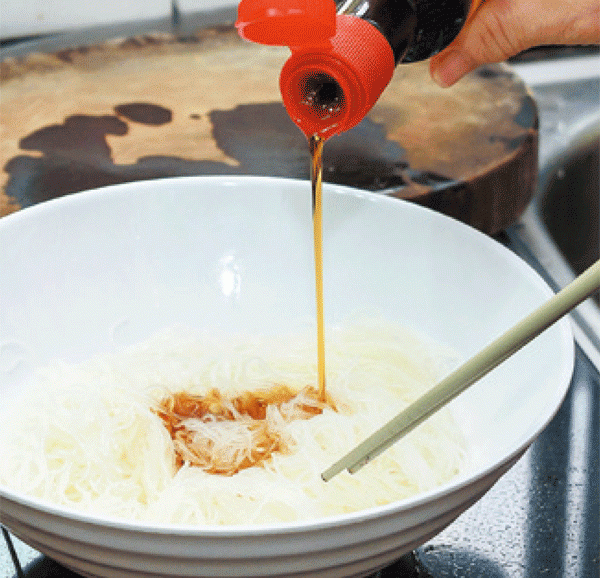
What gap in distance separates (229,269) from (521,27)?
0.42 meters

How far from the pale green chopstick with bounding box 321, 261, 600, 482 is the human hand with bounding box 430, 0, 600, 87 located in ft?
1.67

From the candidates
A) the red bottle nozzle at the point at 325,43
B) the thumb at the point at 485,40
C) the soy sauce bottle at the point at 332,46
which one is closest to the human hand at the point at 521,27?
the thumb at the point at 485,40

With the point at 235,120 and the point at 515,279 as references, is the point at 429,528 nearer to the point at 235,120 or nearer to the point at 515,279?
the point at 515,279

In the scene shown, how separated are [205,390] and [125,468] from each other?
167 mm

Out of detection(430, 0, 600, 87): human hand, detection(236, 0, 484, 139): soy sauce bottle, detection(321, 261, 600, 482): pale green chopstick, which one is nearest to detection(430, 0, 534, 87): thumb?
detection(430, 0, 600, 87): human hand

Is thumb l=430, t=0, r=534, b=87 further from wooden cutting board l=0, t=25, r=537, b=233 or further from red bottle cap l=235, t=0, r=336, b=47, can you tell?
red bottle cap l=235, t=0, r=336, b=47

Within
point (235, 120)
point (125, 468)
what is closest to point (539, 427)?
point (125, 468)

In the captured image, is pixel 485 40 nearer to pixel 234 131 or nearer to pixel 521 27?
pixel 521 27

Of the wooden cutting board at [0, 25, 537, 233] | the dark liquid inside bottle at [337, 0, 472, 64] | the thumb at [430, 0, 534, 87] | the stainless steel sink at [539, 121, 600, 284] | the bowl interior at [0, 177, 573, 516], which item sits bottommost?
the stainless steel sink at [539, 121, 600, 284]

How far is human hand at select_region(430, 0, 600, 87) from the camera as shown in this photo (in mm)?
895

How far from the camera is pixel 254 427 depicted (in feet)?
2.65

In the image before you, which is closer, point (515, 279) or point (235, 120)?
point (515, 279)

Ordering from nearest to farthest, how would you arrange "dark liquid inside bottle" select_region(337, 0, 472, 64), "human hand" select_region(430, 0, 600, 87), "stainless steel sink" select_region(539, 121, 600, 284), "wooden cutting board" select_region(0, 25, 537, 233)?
"dark liquid inside bottle" select_region(337, 0, 472, 64)
"human hand" select_region(430, 0, 600, 87)
"wooden cutting board" select_region(0, 25, 537, 233)
"stainless steel sink" select_region(539, 121, 600, 284)

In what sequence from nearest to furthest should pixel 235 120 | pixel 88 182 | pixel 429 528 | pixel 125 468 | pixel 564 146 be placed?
pixel 429 528
pixel 125 468
pixel 88 182
pixel 235 120
pixel 564 146
